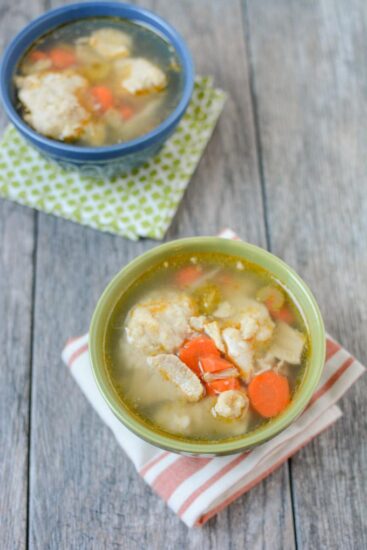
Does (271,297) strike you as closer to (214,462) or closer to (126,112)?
(214,462)

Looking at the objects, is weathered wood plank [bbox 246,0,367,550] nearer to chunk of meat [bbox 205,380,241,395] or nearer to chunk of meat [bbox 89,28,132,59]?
chunk of meat [bbox 205,380,241,395]

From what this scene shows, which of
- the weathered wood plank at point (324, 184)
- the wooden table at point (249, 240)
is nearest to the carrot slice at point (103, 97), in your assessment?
the wooden table at point (249, 240)

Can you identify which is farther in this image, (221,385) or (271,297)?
(271,297)

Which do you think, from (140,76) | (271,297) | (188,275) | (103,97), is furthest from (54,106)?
(271,297)

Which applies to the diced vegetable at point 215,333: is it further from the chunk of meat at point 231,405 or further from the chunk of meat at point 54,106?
the chunk of meat at point 54,106

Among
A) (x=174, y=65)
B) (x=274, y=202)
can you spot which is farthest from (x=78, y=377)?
(x=174, y=65)
